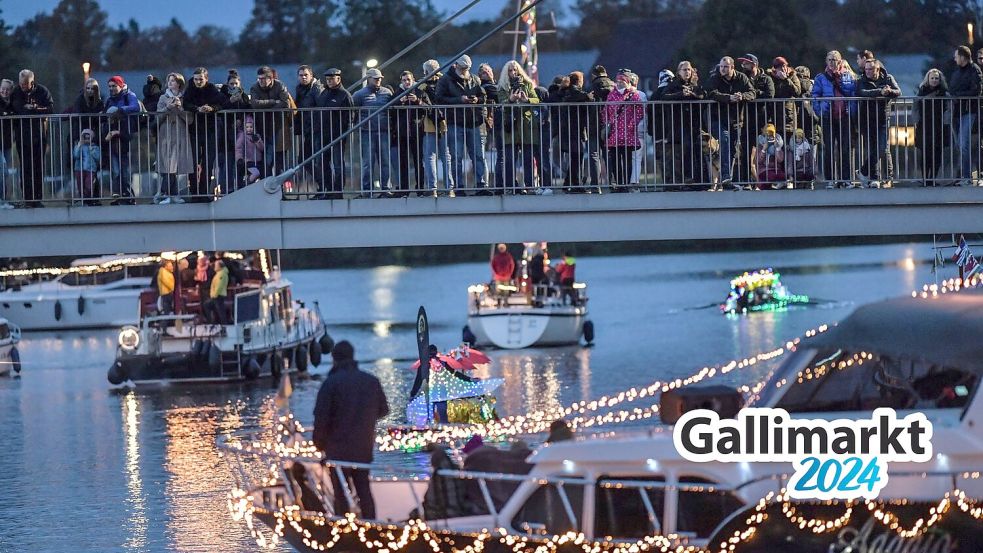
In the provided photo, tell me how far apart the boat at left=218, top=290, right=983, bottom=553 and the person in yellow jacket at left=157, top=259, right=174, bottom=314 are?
2250cm

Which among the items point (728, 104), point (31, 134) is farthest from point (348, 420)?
point (728, 104)

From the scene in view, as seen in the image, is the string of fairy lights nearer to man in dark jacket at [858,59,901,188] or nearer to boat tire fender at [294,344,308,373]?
man in dark jacket at [858,59,901,188]

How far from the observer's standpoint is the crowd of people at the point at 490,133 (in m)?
21.5

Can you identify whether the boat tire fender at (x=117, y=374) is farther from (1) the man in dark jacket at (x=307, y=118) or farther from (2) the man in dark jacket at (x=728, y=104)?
(2) the man in dark jacket at (x=728, y=104)

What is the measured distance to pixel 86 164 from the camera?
71.2 ft

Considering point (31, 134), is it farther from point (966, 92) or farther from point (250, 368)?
point (250, 368)

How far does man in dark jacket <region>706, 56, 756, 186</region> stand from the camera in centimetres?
2162

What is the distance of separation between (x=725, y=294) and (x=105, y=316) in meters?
22.0

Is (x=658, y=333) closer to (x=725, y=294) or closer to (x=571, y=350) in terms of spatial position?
(x=571, y=350)

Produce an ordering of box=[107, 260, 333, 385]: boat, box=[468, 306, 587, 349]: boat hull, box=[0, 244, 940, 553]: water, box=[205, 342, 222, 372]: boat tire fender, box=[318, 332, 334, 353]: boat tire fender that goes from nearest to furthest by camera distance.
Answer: box=[0, 244, 940, 553]: water, box=[205, 342, 222, 372]: boat tire fender, box=[107, 260, 333, 385]: boat, box=[318, 332, 334, 353]: boat tire fender, box=[468, 306, 587, 349]: boat hull

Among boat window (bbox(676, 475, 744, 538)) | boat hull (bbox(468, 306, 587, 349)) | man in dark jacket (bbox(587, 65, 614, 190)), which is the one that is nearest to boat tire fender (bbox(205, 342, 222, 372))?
boat hull (bbox(468, 306, 587, 349))

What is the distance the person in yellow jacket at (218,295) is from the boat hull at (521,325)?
25.3ft

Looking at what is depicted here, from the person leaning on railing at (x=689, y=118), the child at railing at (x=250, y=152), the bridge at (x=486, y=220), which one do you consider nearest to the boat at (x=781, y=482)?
the bridge at (x=486, y=220)

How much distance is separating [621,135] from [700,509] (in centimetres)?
918
